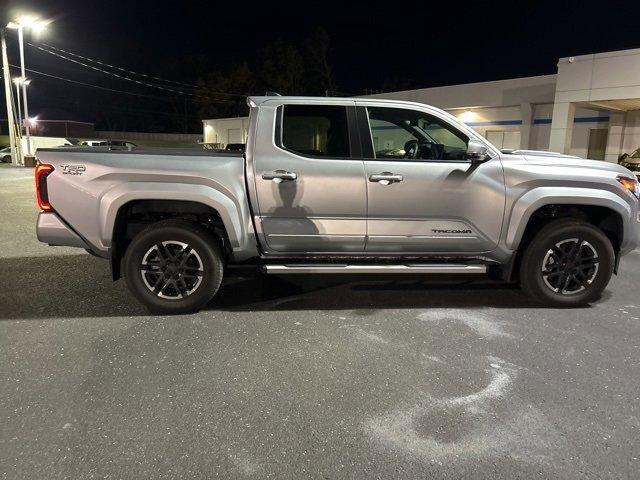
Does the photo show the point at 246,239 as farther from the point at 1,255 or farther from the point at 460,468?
the point at 1,255

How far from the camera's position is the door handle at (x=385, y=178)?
4.68 m

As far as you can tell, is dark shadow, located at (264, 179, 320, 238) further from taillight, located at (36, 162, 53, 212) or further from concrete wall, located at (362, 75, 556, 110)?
concrete wall, located at (362, 75, 556, 110)

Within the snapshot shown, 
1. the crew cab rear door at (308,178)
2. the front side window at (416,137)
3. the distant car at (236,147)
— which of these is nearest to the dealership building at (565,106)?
the distant car at (236,147)

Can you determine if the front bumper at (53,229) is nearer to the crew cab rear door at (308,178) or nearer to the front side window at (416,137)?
the crew cab rear door at (308,178)

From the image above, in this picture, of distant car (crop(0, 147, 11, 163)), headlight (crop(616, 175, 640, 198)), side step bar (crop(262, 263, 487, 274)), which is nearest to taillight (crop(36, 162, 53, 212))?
side step bar (crop(262, 263, 487, 274))

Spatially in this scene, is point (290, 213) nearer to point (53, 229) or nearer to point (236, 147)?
point (236, 147)

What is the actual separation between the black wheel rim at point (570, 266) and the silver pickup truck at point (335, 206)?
0.04 feet

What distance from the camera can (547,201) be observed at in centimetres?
478

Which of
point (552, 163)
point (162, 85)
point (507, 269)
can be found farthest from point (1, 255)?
point (162, 85)

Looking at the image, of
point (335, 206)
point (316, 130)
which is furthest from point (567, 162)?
point (316, 130)

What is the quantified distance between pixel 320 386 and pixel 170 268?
199cm

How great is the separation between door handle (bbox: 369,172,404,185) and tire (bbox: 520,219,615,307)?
1472 mm

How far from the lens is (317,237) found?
479 cm

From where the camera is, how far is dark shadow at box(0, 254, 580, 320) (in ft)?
16.4
